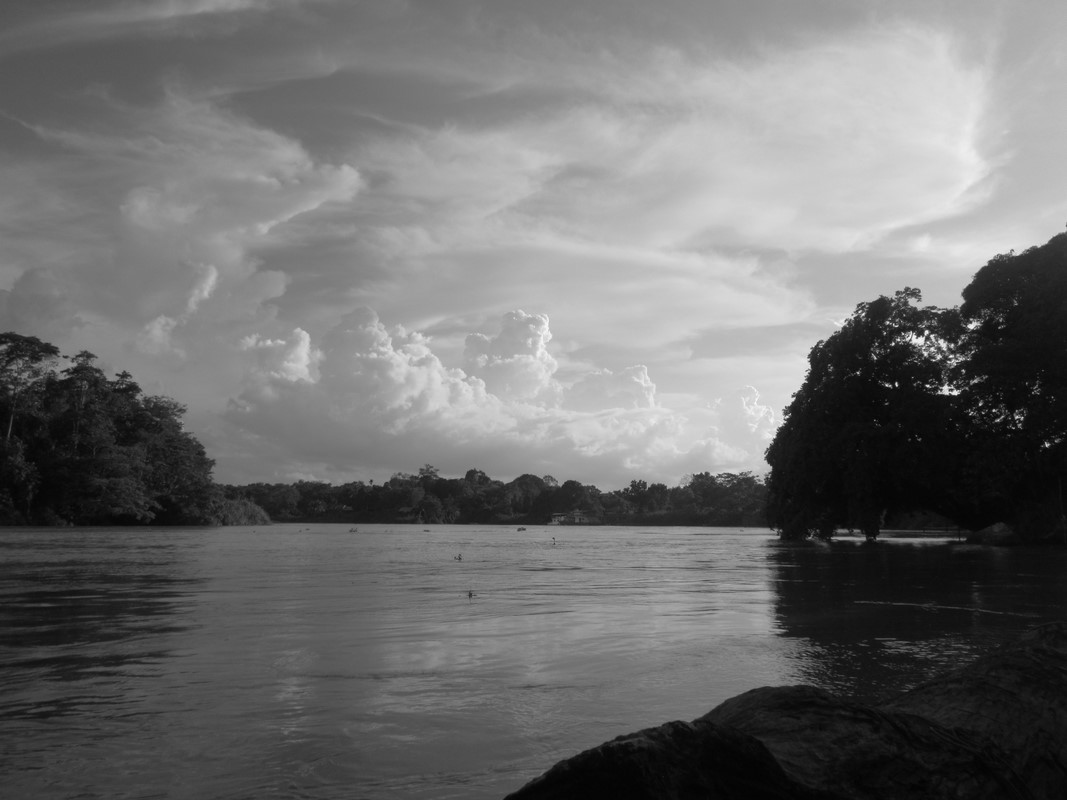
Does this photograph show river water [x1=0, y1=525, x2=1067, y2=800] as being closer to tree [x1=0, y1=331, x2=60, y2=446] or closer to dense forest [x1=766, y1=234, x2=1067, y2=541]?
dense forest [x1=766, y1=234, x2=1067, y2=541]

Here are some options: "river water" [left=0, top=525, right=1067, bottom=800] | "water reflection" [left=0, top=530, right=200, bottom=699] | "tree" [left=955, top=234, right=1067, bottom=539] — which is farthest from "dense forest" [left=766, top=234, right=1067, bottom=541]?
"water reflection" [left=0, top=530, right=200, bottom=699]

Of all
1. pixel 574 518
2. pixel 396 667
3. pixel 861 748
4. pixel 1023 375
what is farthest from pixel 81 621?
pixel 574 518

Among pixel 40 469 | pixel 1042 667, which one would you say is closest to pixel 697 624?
pixel 1042 667

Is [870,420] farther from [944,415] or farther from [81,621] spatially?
[81,621]

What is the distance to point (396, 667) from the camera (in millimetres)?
9242

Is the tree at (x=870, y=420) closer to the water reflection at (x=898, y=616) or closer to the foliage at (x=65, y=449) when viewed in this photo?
the water reflection at (x=898, y=616)

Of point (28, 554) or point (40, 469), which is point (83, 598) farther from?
point (40, 469)

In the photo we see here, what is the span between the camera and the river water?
5711 mm

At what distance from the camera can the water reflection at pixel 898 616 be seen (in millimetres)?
9227

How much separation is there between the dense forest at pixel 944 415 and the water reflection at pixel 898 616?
15.4 meters

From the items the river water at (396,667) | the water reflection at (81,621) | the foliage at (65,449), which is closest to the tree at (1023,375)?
the river water at (396,667)

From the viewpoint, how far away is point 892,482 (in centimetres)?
4800

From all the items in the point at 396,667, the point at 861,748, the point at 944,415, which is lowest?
the point at 396,667

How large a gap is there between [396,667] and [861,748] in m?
6.41
